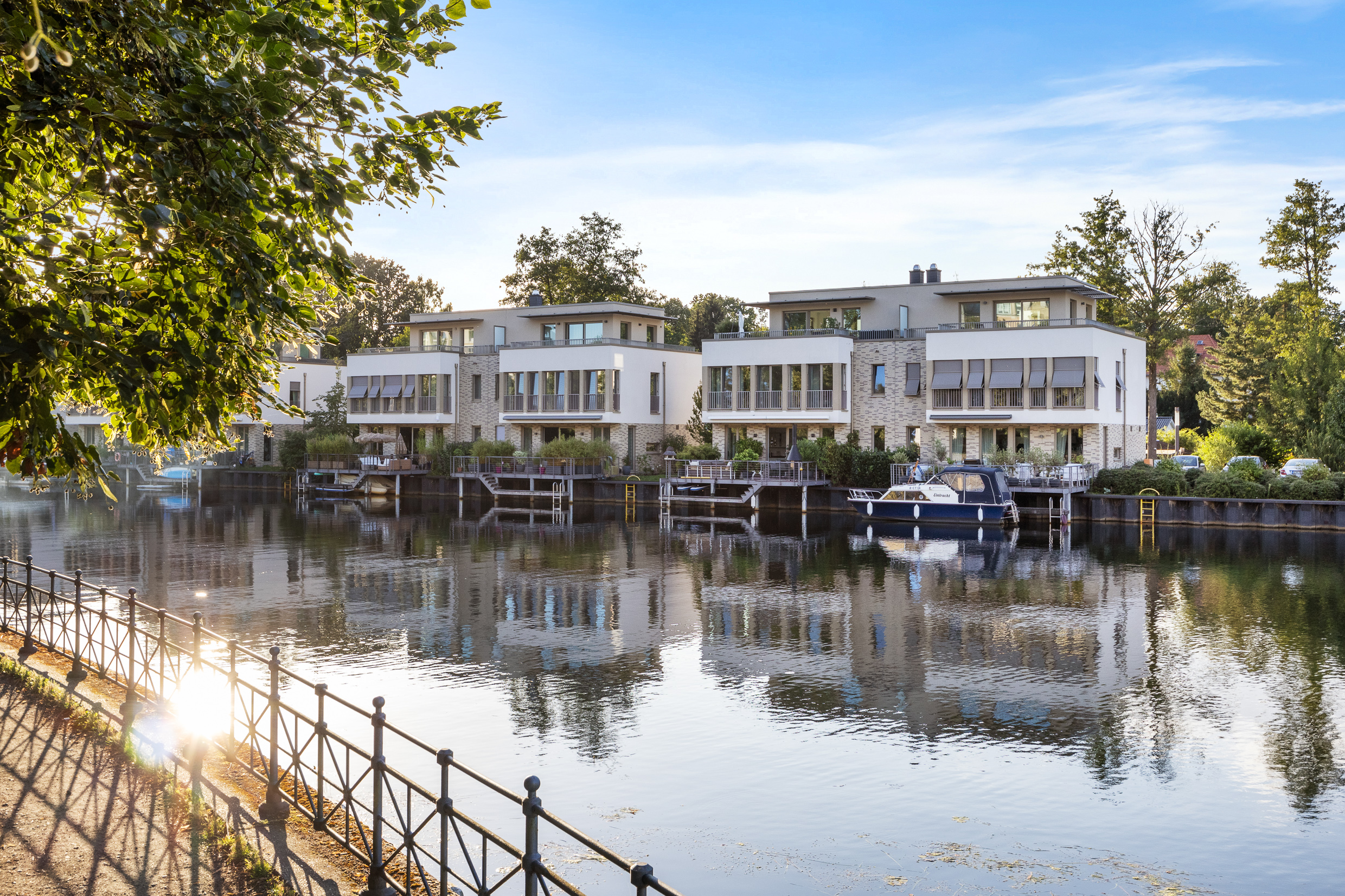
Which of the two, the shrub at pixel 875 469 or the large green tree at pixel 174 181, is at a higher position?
the large green tree at pixel 174 181

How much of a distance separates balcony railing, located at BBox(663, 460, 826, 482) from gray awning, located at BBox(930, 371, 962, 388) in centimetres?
729

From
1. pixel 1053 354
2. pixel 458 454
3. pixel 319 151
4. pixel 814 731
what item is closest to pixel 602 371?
pixel 458 454

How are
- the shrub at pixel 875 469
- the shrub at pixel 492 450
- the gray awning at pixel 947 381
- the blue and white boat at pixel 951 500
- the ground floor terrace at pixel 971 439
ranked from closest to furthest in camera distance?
the blue and white boat at pixel 951 500 < the ground floor terrace at pixel 971 439 < the gray awning at pixel 947 381 < the shrub at pixel 875 469 < the shrub at pixel 492 450

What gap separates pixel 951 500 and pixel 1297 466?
17.5m

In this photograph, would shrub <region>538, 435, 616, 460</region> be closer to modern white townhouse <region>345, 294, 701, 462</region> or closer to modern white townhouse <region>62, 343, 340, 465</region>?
modern white townhouse <region>345, 294, 701, 462</region>

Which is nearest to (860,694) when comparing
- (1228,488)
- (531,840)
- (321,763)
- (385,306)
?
(321,763)

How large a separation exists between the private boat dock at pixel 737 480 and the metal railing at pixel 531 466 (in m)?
5.81

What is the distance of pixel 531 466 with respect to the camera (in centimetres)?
6438

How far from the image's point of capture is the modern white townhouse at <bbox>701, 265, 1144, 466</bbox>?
177 ft

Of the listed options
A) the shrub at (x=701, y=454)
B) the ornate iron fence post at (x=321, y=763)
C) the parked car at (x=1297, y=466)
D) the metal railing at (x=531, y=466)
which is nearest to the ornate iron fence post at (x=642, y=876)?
the ornate iron fence post at (x=321, y=763)

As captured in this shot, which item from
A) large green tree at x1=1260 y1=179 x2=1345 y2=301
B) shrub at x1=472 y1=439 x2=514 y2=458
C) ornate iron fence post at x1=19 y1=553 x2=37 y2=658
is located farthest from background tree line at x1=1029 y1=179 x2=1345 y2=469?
ornate iron fence post at x1=19 y1=553 x2=37 y2=658

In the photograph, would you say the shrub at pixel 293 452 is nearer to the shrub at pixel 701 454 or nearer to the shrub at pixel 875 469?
the shrub at pixel 701 454

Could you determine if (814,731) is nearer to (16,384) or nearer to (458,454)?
(16,384)

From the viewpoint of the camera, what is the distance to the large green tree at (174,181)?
24.1ft
